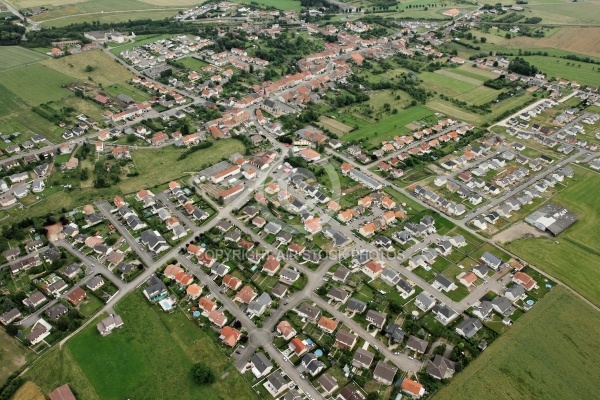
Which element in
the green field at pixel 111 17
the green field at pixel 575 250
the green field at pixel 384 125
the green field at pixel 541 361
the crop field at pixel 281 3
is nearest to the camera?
the green field at pixel 541 361

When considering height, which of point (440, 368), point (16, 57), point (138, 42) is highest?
point (440, 368)

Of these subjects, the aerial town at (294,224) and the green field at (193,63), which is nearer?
the aerial town at (294,224)

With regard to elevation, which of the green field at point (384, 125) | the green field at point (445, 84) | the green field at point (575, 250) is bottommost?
the green field at point (384, 125)

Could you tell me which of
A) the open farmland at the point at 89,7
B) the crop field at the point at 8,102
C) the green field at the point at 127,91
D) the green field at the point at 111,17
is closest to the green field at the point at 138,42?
the green field at the point at 111,17

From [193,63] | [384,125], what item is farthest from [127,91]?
[384,125]

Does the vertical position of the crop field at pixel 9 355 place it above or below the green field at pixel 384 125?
above

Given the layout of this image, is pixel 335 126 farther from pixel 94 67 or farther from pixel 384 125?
→ pixel 94 67

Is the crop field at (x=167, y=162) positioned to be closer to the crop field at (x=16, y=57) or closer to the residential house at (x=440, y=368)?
the residential house at (x=440, y=368)
